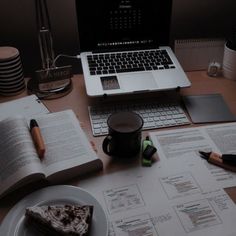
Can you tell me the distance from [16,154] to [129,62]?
0.53 m

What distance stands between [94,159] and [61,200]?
0.41 ft

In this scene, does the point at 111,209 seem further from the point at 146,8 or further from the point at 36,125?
the point at 146,8

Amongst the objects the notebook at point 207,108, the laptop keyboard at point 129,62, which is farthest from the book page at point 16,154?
the notebook at point 207,108

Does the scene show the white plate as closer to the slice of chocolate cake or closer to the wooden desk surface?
the slice of chocolate cake

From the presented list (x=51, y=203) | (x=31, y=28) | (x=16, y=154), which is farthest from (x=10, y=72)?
(x=51, y=203)

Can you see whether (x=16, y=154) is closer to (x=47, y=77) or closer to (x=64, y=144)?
(x=64, y=144)

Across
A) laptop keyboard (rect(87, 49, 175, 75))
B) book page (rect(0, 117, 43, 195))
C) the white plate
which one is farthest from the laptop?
the white plate

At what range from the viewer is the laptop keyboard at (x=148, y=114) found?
2.95 ft

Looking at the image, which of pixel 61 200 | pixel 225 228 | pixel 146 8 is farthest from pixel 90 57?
pixel 225 228

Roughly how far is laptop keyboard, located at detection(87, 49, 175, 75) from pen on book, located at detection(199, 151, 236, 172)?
1.28 ft

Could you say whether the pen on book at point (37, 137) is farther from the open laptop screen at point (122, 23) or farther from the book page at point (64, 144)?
the open laptop screen at point (122, 23)

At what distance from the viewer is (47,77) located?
1031 millimetres

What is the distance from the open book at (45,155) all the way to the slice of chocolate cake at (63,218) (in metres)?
0.09

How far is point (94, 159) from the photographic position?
75cm
